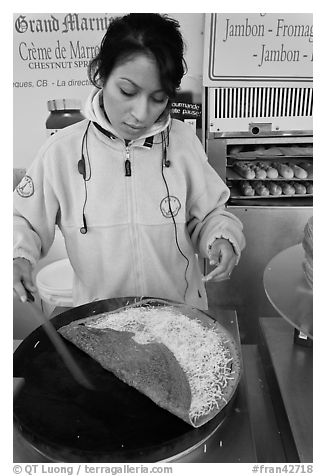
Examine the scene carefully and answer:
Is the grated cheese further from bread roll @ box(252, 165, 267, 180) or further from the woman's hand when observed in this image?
bread roll @ box(252, 165, 267, 180)

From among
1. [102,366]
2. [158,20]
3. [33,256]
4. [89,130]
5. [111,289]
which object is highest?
[158,20]

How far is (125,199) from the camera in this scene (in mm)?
900

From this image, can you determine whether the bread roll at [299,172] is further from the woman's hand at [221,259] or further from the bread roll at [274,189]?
the woman's hand at [221,259]

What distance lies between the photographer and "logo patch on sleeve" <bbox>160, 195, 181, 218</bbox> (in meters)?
0.92

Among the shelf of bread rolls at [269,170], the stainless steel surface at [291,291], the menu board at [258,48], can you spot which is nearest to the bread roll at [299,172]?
the shelf of bread rolls at [269,170]

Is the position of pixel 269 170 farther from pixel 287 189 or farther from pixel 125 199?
pixel 125 199

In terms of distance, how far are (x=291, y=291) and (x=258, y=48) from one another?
601 millimetres

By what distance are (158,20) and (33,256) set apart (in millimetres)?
548

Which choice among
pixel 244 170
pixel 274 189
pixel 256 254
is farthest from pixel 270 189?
pixel 256 254

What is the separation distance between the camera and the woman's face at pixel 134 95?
2.31 ft

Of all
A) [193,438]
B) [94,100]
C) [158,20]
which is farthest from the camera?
[94,100]

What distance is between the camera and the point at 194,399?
65 cm

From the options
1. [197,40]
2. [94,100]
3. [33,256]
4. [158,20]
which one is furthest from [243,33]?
[33,256]
